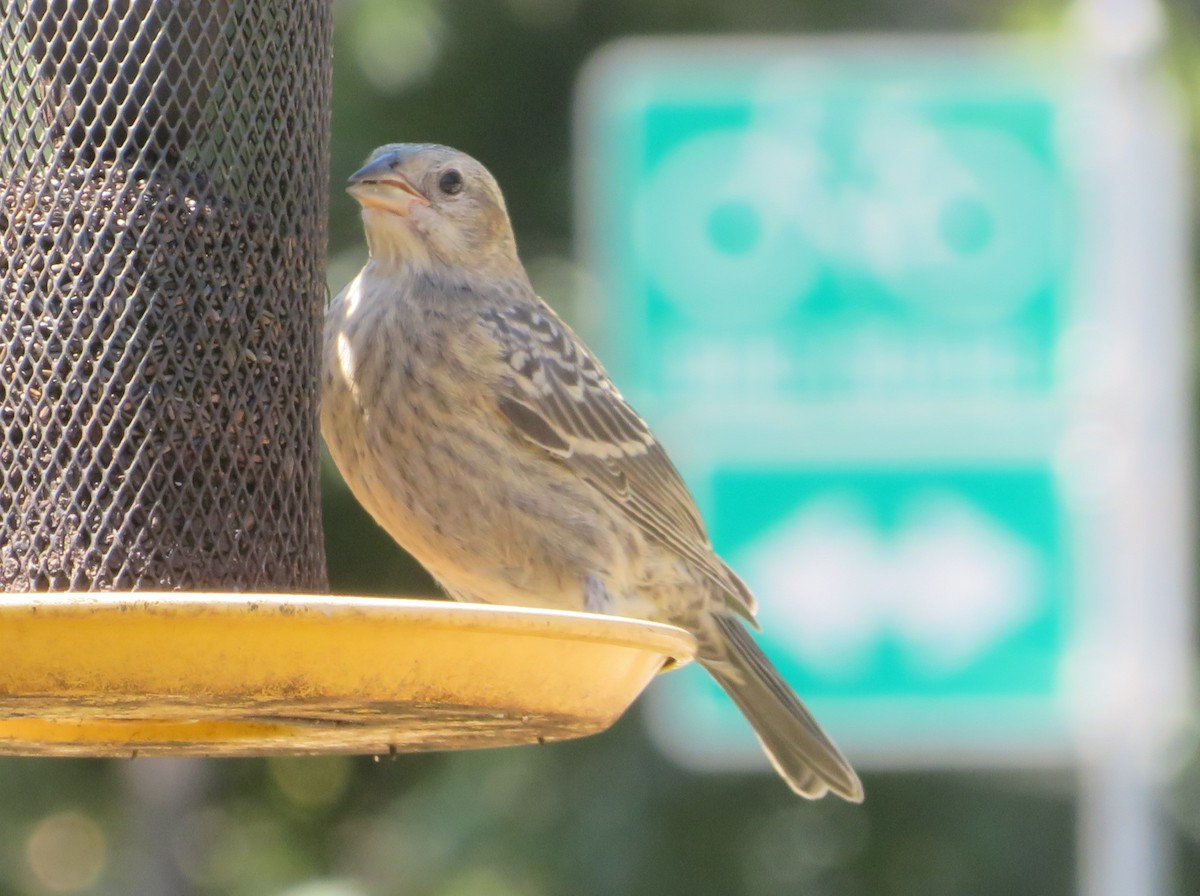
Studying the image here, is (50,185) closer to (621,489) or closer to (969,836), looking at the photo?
(621,489)

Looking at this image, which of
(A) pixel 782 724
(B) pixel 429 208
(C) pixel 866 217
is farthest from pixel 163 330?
(C) pixel 866 217

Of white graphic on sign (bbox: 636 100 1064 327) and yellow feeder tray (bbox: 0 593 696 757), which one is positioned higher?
white graphic on sign (bbox: 636 100 1064 327)

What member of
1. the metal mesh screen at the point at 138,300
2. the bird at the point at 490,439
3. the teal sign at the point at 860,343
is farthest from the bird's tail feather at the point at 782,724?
the metal mesh screen at the point at 138,300

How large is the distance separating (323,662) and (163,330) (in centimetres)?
93

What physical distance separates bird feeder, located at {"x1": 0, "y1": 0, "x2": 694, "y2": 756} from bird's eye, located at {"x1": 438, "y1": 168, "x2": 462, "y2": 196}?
110 centimetres

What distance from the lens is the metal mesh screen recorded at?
350cm

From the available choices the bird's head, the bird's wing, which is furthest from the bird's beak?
the bird's wing

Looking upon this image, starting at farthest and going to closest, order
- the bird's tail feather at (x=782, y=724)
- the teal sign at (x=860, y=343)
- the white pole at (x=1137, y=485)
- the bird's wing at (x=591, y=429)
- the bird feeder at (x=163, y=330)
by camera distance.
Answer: the white pole at (x=1137, y=485)
the teal sign at (x=860, y=343)
the bird's tail feather at (x=782, y=724)
the bird's wing at (x=591, y=429)
the bird feeder at (x=163, y=330)

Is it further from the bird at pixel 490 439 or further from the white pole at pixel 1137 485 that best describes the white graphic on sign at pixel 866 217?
the bird at pixel 490 439

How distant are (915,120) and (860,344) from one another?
2.14 ft

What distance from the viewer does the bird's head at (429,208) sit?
4.71 m

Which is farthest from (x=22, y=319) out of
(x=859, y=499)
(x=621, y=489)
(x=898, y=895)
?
(x=898, y=895)

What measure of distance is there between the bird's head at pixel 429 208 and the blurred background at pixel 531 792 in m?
2.03

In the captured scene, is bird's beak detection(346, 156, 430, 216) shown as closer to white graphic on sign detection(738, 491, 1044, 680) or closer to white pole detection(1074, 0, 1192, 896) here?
white graphic on sign detection(738, 491, 1044, 680)
